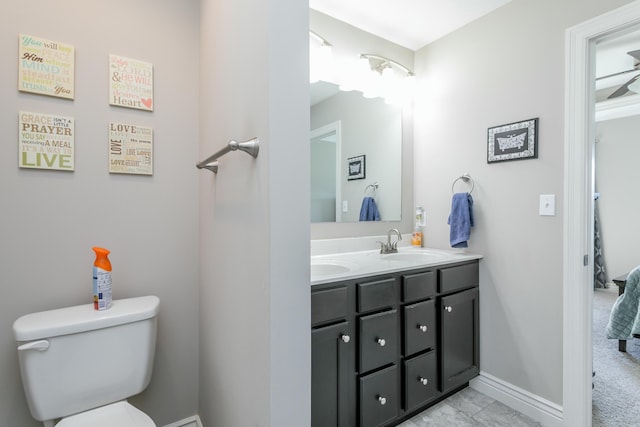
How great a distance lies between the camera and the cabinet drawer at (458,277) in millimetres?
1734

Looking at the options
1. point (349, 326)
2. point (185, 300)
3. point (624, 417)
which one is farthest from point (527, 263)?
point (185, 300)

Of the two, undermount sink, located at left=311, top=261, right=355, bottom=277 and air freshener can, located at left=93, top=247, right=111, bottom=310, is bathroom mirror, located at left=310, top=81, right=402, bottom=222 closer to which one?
undermount sink, located at left=311, top=261, right=355, bottom=277

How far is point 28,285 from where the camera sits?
117cm

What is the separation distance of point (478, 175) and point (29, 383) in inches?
93.1

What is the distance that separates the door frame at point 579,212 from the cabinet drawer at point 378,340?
917mm

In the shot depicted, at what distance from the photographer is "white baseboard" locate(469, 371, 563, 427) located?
1.61 m

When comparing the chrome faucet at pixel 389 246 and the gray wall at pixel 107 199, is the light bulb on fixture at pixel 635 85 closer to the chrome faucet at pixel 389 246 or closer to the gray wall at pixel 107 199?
the chrome faucet at pixel 389 246

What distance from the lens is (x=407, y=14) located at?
1.95 meters

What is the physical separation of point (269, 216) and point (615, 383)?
8.68 ft

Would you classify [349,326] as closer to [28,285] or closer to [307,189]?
[307,189]

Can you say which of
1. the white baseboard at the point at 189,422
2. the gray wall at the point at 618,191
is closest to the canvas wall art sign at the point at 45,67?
the white baseboard at the point at 189,422

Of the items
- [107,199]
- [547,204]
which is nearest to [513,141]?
[547,204]

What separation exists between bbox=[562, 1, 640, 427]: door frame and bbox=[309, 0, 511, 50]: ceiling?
2.01 ft

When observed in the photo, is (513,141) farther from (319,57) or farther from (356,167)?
(319,57)
